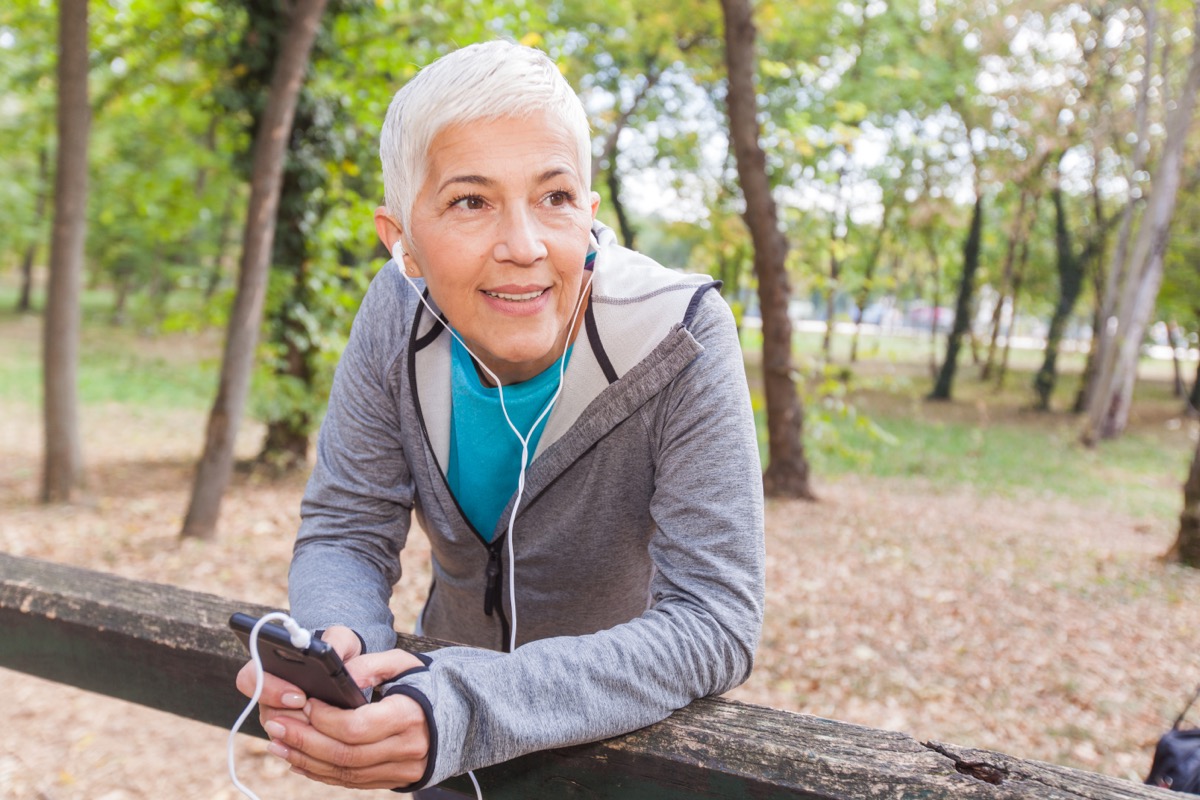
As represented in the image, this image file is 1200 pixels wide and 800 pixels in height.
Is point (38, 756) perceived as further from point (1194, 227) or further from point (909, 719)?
point (1194, 227)

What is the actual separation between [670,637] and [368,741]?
16.9 inches

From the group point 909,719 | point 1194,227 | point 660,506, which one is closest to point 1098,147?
point 1194,227

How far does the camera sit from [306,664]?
106cm

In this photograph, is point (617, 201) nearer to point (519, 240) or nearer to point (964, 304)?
point (964, 304)

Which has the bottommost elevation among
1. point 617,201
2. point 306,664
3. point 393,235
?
point 306,664

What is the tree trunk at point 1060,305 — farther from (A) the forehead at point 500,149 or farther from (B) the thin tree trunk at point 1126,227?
(A) the forehead at point 500,149

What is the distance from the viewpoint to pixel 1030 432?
1838 centimetres

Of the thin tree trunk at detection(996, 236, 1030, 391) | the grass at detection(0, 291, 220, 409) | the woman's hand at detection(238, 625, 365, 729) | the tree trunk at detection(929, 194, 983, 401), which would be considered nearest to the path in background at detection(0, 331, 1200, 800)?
the grass at detection(0, 291, 220, 409)

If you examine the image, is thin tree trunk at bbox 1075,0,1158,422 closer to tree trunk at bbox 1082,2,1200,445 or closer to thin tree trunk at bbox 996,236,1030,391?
tree trunk at bbox 1082,2,1200,445

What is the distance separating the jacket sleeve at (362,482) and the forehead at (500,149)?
0.38 m

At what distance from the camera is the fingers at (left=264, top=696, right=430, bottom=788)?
1079 millimetres

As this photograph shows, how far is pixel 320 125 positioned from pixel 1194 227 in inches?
832

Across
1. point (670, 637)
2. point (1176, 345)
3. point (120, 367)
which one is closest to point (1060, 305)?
point (1176, 345)

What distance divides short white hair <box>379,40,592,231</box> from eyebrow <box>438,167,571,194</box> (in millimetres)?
65
